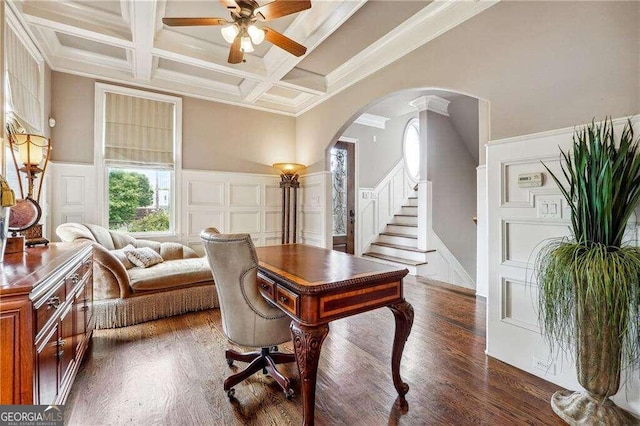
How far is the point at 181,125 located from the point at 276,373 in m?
3.93

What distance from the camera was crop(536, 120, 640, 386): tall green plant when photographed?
4.54ft

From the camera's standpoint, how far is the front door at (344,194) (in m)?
5.72

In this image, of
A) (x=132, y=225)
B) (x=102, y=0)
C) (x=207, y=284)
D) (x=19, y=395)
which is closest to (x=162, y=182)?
(x=132, y=225)

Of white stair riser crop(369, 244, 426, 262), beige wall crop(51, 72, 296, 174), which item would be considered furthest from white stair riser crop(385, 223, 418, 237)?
beige wall crop(51, 72, 296, 174)

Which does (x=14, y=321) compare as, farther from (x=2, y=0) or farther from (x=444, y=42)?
(x=444, y=42)

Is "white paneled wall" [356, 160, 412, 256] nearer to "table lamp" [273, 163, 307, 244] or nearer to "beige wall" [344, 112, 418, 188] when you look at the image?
"beige wall" [344, 112, 418, 188]

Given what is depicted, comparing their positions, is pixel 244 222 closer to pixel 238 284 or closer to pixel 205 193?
pixel 205 193

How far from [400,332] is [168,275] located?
2.53 meters

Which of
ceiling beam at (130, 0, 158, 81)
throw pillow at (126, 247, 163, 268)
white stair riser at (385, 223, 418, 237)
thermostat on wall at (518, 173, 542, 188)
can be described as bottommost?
throw pillow at (126, 247, 163, 268)

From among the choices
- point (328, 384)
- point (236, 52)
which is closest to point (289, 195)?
point (236, 52)

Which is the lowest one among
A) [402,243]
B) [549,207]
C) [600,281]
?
[402,243]

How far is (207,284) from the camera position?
10.9ft

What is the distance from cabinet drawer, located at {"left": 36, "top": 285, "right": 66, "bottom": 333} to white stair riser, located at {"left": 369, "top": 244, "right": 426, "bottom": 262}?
15.1 ft

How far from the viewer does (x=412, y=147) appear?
6738 mm
